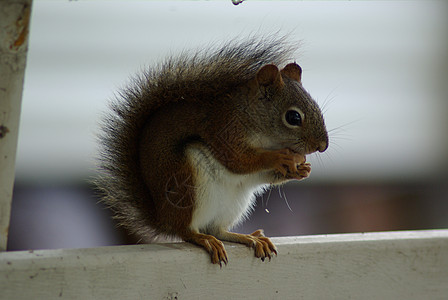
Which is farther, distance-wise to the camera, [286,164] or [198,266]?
[286,164]

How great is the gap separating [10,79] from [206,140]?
35cm

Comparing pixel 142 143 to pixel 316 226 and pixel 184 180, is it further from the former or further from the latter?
pixel 316 226

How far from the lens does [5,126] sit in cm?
72

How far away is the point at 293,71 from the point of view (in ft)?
3.38

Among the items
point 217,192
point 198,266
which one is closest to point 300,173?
point 217,192

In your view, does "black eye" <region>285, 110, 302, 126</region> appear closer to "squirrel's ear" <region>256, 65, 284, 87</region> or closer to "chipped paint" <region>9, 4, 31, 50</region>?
"squirrel's ear" <region>256, 65, 284, 87</region>

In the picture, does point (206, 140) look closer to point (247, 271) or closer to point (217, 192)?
point (217, 192)

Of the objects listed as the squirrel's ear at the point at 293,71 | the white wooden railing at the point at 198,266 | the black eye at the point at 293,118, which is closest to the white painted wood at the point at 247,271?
the white wooden railing at the point at 198,266

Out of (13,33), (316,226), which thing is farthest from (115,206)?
(316,226)

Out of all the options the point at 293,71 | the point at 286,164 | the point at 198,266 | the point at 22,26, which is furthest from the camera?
the point at 293,71

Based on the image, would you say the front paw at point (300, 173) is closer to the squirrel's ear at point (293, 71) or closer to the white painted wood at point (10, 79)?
the squirrel's ear at point (293, 71)

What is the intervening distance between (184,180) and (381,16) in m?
1.73

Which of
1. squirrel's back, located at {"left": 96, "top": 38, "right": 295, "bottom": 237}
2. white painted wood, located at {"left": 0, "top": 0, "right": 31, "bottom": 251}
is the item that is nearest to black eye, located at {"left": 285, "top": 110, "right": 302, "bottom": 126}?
squirrel's back, located at {"left": 96, "top": 38, "right": 295, "bottom": 237}

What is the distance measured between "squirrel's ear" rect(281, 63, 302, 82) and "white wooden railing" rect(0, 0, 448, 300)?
1.07 feet
